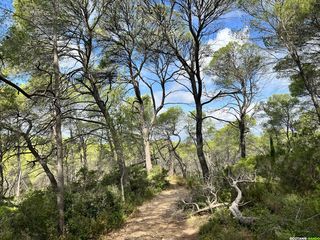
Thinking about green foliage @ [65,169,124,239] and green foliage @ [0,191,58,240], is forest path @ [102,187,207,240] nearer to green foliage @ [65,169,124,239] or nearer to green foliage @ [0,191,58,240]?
green foliage @ [65,169,124,239]

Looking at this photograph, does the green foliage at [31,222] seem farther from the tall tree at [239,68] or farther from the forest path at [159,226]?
the tall tree at [239,68]

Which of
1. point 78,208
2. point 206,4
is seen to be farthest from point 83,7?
point 78,208

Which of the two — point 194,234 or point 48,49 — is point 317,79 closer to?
point 194,234

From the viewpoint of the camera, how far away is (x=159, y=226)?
744 cm

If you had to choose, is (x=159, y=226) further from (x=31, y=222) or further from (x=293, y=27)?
(x=293, y=27)

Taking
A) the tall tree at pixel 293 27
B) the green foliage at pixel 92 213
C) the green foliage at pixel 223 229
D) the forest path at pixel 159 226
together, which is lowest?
the forest path at pixel 159 226

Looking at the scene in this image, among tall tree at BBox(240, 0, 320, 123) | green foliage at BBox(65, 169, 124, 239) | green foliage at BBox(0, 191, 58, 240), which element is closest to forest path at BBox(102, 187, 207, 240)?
green foliage at BBox(65, 169, 124, 239)

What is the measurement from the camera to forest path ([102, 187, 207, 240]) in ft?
21.5

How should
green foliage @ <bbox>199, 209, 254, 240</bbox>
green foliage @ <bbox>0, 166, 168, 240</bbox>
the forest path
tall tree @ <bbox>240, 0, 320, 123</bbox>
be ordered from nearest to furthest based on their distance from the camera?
green foliage @ <bbox>199, 209, 254, 240</bbox>, green foliage @ <bbox>0, 166, 168, 240</bbox>, the forest path, tall tree @ <bbox>240, 0, 320, 123</bbox>

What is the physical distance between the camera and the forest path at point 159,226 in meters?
6.54

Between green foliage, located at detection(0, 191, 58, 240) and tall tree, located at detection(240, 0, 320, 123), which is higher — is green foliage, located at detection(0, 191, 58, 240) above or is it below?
below

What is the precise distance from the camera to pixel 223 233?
16.5ft

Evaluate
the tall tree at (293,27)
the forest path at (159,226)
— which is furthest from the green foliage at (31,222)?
the tall tree at (293,27)

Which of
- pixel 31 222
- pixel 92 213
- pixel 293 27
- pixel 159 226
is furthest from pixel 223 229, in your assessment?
pixel 293 27
